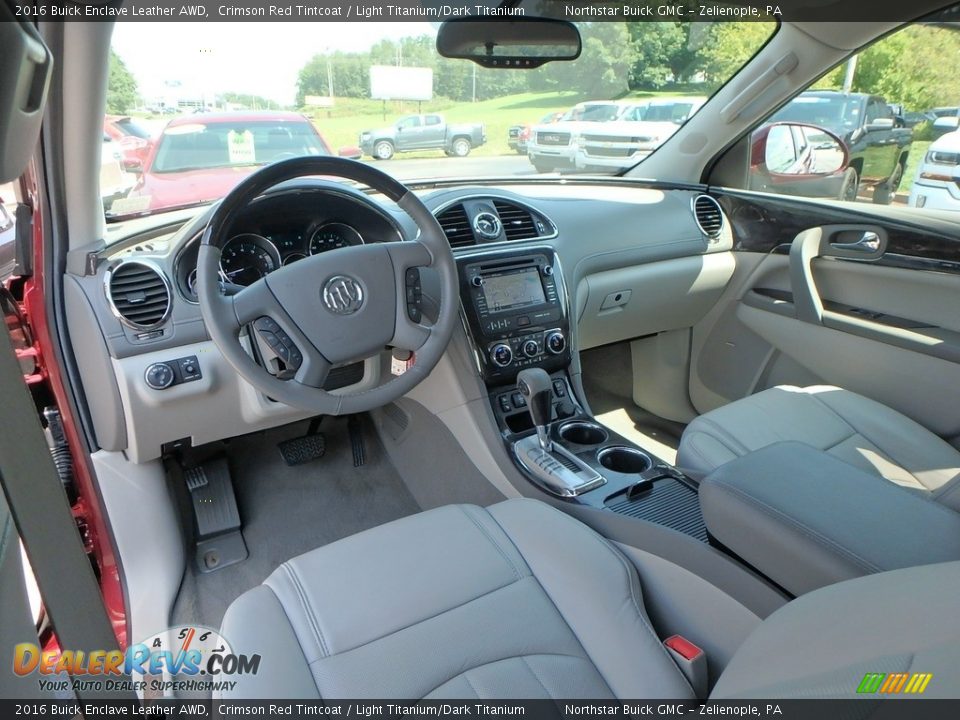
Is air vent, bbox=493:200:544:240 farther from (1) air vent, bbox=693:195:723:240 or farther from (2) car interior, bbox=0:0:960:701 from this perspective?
(1) air vent, bbox=693:195:723:240

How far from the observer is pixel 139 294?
1695 mm

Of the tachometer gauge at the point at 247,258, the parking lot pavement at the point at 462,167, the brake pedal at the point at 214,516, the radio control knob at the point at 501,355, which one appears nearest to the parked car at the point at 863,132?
the parking lot pavement at the point at 462,167

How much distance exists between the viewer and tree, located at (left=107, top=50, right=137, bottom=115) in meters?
1.52

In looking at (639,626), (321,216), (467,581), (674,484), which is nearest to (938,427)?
(674,484)

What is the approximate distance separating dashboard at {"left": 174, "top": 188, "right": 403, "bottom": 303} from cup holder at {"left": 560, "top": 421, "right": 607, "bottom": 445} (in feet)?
2.58

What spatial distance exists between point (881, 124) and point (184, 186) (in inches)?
98.4

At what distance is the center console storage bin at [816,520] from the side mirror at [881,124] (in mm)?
1756

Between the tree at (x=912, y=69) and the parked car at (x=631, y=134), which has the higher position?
the tree at (x=912, y=69)

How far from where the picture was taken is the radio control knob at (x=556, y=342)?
7.20ft

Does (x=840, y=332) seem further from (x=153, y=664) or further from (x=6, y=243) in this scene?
(x=6, y=243)

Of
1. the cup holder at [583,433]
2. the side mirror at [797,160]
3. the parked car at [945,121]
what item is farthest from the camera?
the side mirror at [797,160]

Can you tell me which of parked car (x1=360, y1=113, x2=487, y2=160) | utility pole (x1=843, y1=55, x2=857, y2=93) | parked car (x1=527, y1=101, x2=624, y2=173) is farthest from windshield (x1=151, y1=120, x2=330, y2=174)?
utility pole (x1=843, y1=55, x2=857, y2=93)

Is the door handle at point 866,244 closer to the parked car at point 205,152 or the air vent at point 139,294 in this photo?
the parked car at point 205,152

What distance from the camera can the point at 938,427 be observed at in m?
2.19
